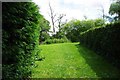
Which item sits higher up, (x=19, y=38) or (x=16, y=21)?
(x=16, y=21)

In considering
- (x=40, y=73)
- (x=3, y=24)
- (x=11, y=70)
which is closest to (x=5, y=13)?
(x=3, y=24)

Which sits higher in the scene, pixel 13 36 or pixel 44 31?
pixel 44 31

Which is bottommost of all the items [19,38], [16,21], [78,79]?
[78,79]

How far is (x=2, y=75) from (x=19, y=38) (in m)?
1.18

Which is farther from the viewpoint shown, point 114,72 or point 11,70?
point 114,72

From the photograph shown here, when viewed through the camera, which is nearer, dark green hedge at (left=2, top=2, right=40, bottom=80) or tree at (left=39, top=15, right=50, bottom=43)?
dark green hedge at (left=2, top=2, right=40, bottom=80)

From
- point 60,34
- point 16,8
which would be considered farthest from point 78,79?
point 60,34

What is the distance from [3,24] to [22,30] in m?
0.82

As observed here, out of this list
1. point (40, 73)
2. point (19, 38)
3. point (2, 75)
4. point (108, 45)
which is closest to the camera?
point (2, 75)

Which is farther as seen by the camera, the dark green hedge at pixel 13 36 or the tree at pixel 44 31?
the tree at pixel 44 31

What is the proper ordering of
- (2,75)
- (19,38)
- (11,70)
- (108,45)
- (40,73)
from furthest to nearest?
(108,45)
(40,73)
(19,38)
(11,70)
(2,75)

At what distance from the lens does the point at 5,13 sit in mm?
5371

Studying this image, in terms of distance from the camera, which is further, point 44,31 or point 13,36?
point 44,31

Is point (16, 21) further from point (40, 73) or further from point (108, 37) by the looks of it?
point (108, 37)
